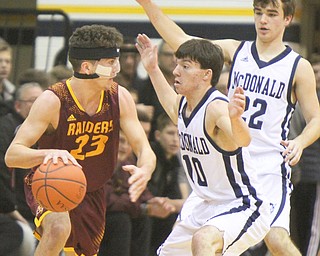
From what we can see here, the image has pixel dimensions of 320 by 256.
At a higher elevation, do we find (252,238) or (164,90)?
(164,90)

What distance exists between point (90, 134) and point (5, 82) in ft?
9.22

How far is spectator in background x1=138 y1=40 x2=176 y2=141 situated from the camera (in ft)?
37.4

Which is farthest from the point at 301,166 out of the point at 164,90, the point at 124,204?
the point at 164,90

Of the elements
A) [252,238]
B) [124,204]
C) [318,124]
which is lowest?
[124,204]

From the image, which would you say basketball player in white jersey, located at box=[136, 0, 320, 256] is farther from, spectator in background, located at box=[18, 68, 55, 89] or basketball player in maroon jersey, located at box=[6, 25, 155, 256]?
spectator in background, located at box=[18, 68, 55, 89]

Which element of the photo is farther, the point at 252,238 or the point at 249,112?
the point at 249,112

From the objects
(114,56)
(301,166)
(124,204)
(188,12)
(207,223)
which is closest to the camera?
(207,223)

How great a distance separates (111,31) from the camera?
8891 millimetres

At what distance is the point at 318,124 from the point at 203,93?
1032 mm

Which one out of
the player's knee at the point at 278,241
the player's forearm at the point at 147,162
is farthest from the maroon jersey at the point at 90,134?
the player's knee at the point at 278,241

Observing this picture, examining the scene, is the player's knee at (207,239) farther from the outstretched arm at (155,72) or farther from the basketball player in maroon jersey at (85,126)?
the outstretched arm at (155,72)

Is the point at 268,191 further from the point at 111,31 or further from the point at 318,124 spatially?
the point at 111,31

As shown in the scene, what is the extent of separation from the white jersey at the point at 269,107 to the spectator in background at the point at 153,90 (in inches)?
95.2

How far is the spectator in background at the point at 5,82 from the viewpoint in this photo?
35.0 feet
